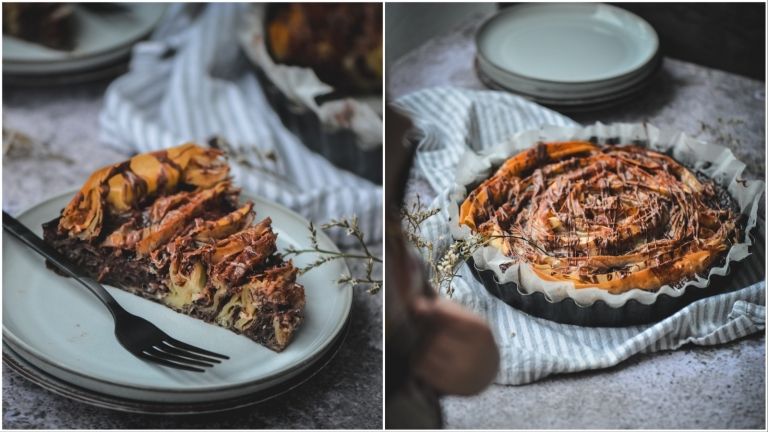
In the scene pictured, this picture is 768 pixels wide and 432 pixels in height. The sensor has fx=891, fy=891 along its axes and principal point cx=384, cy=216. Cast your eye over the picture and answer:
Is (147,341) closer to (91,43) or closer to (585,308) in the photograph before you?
(585,308)

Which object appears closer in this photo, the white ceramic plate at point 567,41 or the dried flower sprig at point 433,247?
the dried flower sprig at point 433,247

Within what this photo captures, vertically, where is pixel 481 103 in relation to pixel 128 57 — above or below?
above

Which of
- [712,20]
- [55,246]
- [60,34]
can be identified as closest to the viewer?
[55,246]

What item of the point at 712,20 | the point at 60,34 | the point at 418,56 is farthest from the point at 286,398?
the point at 60,34

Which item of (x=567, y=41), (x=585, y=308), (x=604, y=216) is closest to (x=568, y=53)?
(x=567, y=41)

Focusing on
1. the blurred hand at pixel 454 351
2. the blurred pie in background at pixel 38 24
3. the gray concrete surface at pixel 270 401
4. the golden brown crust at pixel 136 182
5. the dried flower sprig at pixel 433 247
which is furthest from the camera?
the blurred pie in background at pixel 38 24

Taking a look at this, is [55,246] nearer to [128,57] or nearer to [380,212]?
[380,212]

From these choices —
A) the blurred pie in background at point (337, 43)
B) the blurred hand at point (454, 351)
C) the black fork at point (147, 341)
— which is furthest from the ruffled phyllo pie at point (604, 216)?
the blurred pie in background at point (337, 43)

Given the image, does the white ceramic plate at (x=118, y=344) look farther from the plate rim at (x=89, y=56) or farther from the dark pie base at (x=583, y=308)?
the plate rim at (x=89, y=56)
